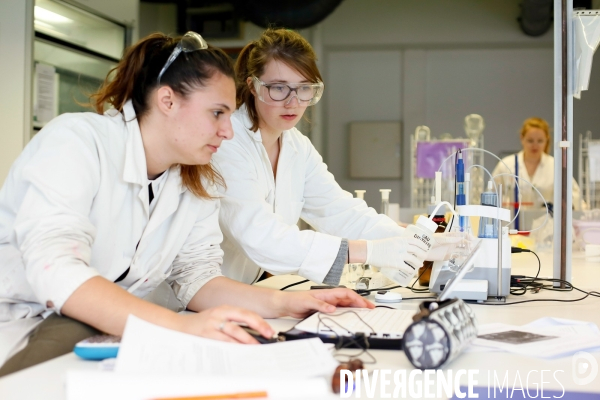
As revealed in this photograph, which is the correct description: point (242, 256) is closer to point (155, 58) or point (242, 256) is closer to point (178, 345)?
point (155, 58)

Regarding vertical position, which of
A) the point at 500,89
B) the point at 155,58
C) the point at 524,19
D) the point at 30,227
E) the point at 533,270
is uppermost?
the point at 524,19

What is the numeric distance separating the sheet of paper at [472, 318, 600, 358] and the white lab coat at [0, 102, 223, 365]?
2.25 ft

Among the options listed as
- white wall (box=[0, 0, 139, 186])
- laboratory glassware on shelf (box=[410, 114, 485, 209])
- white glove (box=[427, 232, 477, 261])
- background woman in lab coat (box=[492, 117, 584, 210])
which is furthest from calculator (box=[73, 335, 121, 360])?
background woman in lab coat (box=[492, 117, 584, 210])

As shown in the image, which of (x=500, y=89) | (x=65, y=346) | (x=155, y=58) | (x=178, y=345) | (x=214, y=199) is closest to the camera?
(x=178, y=345)

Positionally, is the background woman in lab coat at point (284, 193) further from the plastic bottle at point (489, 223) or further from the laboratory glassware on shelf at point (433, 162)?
the laboratory glassware on shelf at point (433, 162)

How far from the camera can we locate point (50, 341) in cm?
104

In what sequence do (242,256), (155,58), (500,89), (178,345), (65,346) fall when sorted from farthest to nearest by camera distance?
1. (500,89)
2. (242,256)
3. (155,58)
4. (65,346)
5. (178,345)

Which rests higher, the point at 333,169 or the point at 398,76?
the point at 398,76

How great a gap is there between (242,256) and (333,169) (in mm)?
5067

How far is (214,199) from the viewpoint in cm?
158

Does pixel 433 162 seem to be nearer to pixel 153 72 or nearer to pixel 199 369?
pixel 153 72

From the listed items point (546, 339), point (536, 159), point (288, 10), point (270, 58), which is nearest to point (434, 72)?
point (288, 10)

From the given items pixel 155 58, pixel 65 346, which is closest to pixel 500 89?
pixel 155 58

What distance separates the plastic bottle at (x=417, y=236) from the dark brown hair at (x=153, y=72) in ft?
2.05
